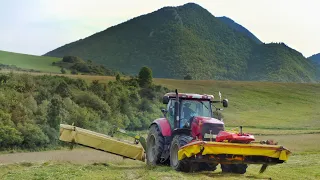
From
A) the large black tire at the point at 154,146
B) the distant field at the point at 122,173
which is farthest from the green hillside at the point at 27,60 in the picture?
the distant field at the point at 122,173

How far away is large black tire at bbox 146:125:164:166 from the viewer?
47.6ft

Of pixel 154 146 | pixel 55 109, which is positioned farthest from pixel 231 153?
pixel 55 109

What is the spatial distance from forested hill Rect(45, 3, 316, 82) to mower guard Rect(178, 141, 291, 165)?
94313mm

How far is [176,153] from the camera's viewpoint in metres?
13.5

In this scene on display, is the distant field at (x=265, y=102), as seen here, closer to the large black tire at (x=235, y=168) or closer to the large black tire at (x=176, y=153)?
the large black tire at (x=235, y=168)

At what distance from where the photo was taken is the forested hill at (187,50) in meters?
117

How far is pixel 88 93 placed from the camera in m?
31.0

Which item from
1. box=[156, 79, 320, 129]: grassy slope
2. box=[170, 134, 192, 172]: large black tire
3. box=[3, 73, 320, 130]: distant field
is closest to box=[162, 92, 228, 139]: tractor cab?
box=[170, 134, 192, 172]: large black tire

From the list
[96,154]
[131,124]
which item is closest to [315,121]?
[131,124]

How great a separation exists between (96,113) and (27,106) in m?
6.24

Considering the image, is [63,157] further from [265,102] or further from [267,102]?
[267,102]

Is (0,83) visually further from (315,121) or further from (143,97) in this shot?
(315,121)

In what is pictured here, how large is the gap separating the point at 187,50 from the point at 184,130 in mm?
112423

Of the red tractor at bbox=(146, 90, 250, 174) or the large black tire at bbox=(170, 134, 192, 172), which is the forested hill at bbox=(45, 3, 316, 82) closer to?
the red tractor at bbox=(146, 90, 250, 174)
